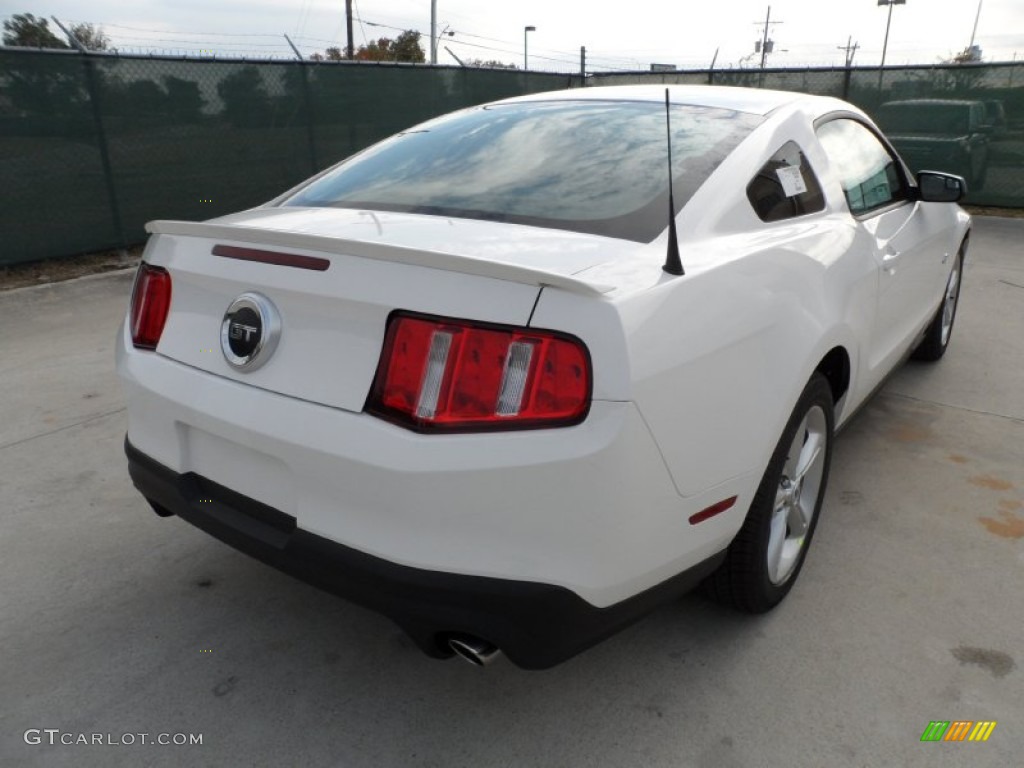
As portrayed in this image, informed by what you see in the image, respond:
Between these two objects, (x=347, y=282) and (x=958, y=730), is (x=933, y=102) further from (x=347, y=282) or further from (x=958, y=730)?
(x=347, y=282)

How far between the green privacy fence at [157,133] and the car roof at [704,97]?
19.0 feet

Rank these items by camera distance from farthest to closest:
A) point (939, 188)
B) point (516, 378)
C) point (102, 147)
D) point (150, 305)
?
1. point (102, 147)
2. point (939, 188)
3. point (150, 305)
4. point (516, 378)

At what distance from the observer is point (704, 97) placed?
2.95 meters

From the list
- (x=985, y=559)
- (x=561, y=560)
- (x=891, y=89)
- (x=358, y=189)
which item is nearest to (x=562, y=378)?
(x=561, y=560)

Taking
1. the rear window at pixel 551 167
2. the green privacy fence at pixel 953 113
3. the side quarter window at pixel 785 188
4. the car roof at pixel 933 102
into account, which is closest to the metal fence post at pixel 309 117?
the rear window at pixel 551 167

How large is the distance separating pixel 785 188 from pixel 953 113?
10698 mm

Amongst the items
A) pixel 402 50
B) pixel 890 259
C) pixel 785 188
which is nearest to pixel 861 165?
pixel 890 259

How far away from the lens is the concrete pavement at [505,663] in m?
2.03

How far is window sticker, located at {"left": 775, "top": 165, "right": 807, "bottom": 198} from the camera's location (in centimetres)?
260

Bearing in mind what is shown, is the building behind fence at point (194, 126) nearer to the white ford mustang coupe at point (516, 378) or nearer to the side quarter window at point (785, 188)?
the white ford mustang coupe at point (516, 378)

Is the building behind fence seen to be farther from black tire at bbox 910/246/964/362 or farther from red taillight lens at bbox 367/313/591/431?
black tire at bbox 910/246/964/362

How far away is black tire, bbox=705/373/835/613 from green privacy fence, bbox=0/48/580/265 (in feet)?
22.9

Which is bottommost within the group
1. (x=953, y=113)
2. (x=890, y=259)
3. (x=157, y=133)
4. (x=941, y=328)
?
(x=941, y=328)

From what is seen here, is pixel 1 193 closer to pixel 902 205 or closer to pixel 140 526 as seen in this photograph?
pixel 140 526
